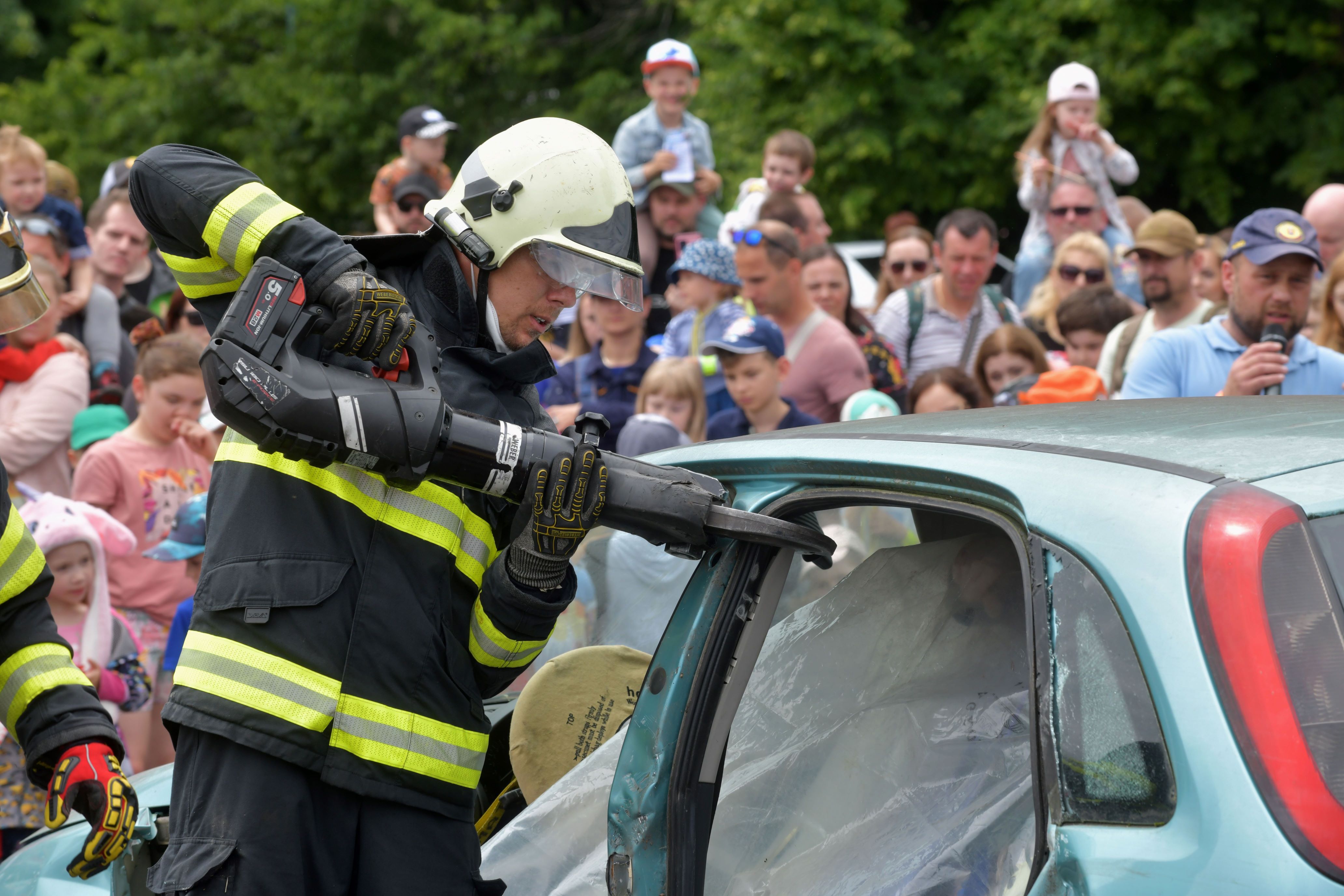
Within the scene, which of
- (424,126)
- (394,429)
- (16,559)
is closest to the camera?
(394,429)

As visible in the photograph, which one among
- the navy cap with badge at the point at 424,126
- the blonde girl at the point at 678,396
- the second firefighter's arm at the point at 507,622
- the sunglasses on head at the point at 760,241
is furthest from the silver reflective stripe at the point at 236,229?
the navy cap with badge at the point at 424,126

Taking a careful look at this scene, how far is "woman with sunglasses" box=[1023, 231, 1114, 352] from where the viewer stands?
6.35 meters

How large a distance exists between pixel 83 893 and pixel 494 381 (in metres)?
1.25

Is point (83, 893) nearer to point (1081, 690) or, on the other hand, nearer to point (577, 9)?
point (1081, 690)

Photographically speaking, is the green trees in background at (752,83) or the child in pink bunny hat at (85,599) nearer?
the child in pink bunny hat at (85,599)

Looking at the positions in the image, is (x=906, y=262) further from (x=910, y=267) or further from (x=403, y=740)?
(x=403, y=740)

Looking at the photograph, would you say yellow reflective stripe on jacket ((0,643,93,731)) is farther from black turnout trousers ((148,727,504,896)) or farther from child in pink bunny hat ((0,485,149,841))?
child in pink bunny hat ((0,485,149,841))

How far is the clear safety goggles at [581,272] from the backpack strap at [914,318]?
13.4ft

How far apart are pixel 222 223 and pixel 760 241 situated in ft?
12.5

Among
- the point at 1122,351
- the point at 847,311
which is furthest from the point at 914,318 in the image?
the point at 1122,351

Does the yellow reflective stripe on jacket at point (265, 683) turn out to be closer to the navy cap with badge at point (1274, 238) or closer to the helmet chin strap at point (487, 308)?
the helmet chin strap at point (487, 308)

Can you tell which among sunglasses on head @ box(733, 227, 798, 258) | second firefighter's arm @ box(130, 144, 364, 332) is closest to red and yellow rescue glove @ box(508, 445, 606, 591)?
second firefighter's arm @ box(130, 144, 364, 332)

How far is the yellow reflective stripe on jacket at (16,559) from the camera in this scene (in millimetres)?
2627

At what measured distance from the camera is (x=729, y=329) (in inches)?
201
